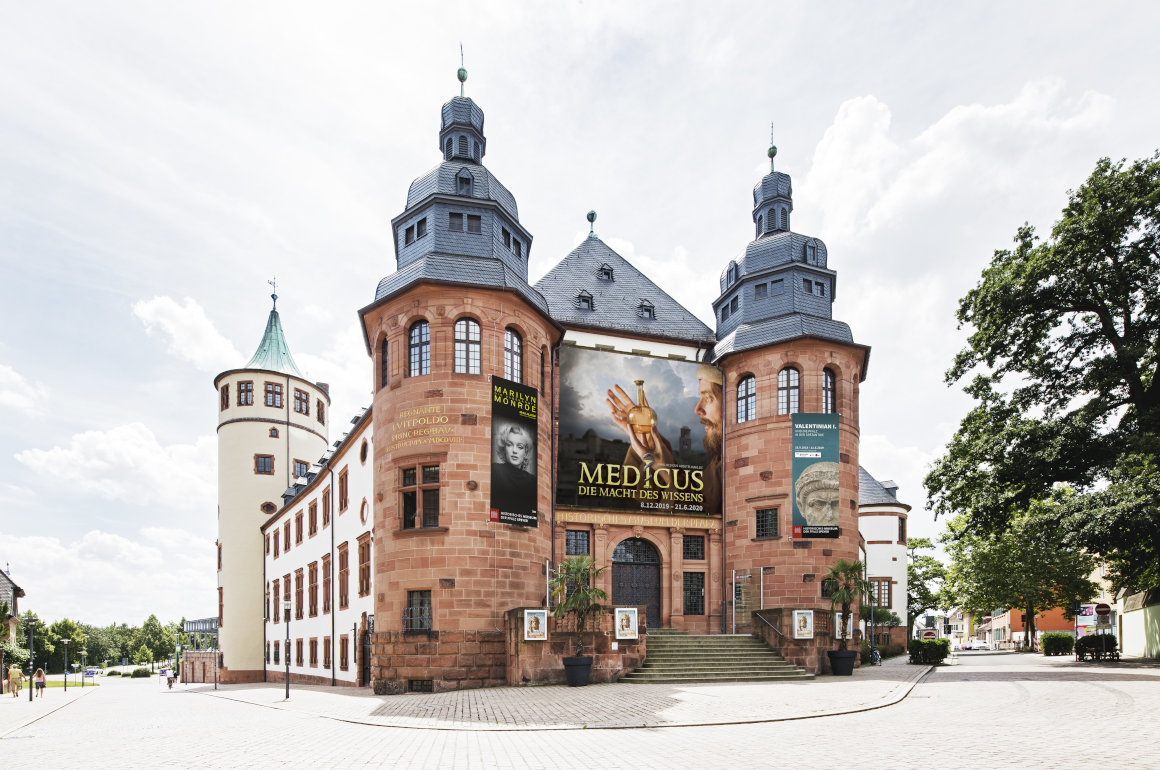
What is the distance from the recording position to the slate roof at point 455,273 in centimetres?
2619

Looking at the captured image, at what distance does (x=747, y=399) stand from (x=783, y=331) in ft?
9.14

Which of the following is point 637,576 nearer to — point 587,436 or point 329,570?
point 587,436

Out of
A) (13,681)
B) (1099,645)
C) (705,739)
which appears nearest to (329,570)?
(13,681)

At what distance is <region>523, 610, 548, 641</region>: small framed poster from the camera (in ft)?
74.0

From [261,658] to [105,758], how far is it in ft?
135

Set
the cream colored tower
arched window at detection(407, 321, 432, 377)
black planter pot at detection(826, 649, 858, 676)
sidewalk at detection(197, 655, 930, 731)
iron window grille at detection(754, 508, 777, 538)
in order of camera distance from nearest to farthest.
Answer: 1. sidewalk at detection(197, 655, 930, 731)
2. black planter pot at detection(826, 649, 858, 676)
3. arched window at detection(407, 321, 432, 377)
4. iron window grille at detection(754, 508, 777, 538)
5. the cream colored tower

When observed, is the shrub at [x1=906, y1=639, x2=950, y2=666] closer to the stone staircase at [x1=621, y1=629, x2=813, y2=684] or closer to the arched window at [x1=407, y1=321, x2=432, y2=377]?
the stone staircase at [x1=621, y1=629, x2=813, y2=684]

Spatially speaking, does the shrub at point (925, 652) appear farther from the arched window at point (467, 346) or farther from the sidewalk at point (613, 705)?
the arched window at point (467, 346)

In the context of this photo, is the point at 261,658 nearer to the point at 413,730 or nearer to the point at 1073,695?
the point at 413,730

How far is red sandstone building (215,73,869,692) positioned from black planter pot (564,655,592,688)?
87cm

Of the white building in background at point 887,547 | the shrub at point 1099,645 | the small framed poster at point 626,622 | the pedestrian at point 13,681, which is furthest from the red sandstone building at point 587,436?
the pedestrian at point 13,681

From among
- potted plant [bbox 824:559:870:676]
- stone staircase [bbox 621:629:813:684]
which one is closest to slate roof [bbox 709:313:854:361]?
potted plant [bbox 824:559:870:676]

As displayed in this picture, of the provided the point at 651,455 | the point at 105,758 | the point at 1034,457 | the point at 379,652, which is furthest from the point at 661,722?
the point at 1034,457

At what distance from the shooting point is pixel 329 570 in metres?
35.4
